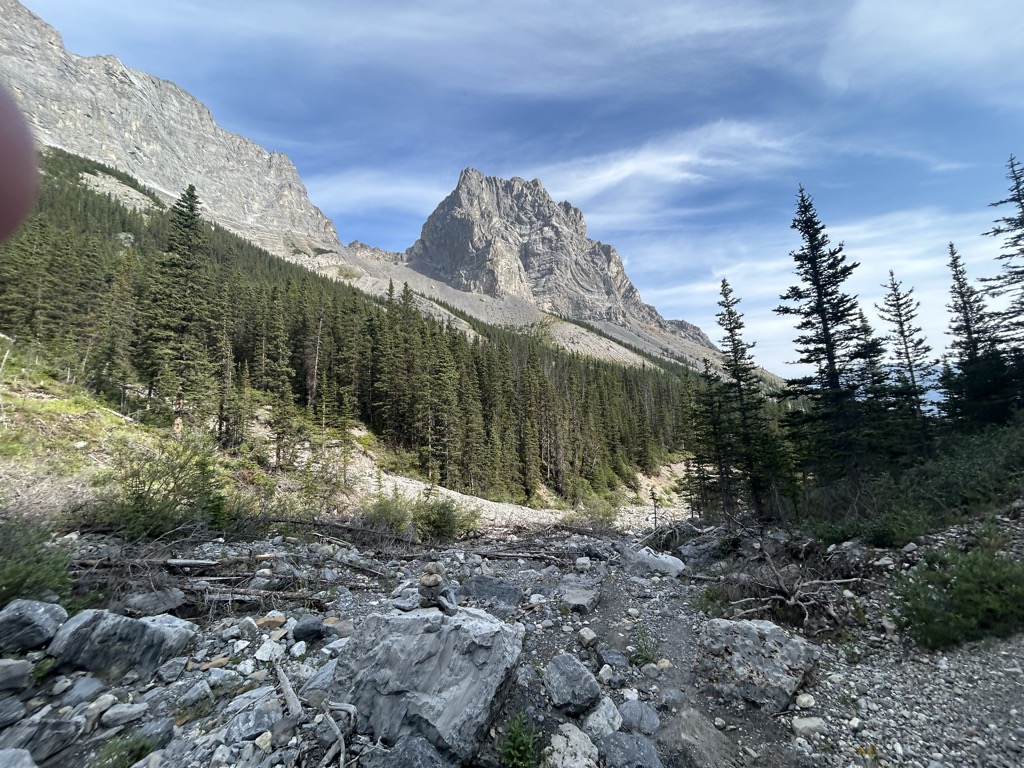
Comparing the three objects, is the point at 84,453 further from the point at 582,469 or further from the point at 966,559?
the point at 582,469

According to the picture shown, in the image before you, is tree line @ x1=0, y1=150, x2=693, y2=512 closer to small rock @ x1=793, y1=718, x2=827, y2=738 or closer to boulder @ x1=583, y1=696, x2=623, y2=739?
boulder @ x1=583, y1=696, x2=623, y2=739

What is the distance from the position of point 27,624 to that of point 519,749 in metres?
5.24

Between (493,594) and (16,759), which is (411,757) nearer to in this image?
(16,759)

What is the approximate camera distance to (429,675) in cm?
438

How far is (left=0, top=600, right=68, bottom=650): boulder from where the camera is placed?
416cm

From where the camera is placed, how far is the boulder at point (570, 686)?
4.75 m

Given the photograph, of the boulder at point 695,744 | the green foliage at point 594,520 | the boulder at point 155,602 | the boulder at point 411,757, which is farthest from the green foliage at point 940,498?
the boulder at point 155,602

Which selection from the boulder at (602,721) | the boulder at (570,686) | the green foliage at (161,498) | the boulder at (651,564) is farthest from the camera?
the boulder at (651,564)

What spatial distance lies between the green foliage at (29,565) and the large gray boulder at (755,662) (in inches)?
324

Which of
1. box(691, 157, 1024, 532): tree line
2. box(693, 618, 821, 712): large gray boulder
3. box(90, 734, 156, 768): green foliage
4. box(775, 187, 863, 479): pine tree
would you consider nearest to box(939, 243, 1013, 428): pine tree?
box(691, 157, 1024, 532): tree line

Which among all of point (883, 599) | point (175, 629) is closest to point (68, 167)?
point (175, 629)

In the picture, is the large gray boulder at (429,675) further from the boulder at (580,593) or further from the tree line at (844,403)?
Result: the tree line at (844,403)

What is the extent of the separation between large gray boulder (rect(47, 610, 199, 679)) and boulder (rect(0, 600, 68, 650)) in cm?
13

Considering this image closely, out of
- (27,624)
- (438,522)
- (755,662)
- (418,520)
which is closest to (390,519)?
(418,520)
